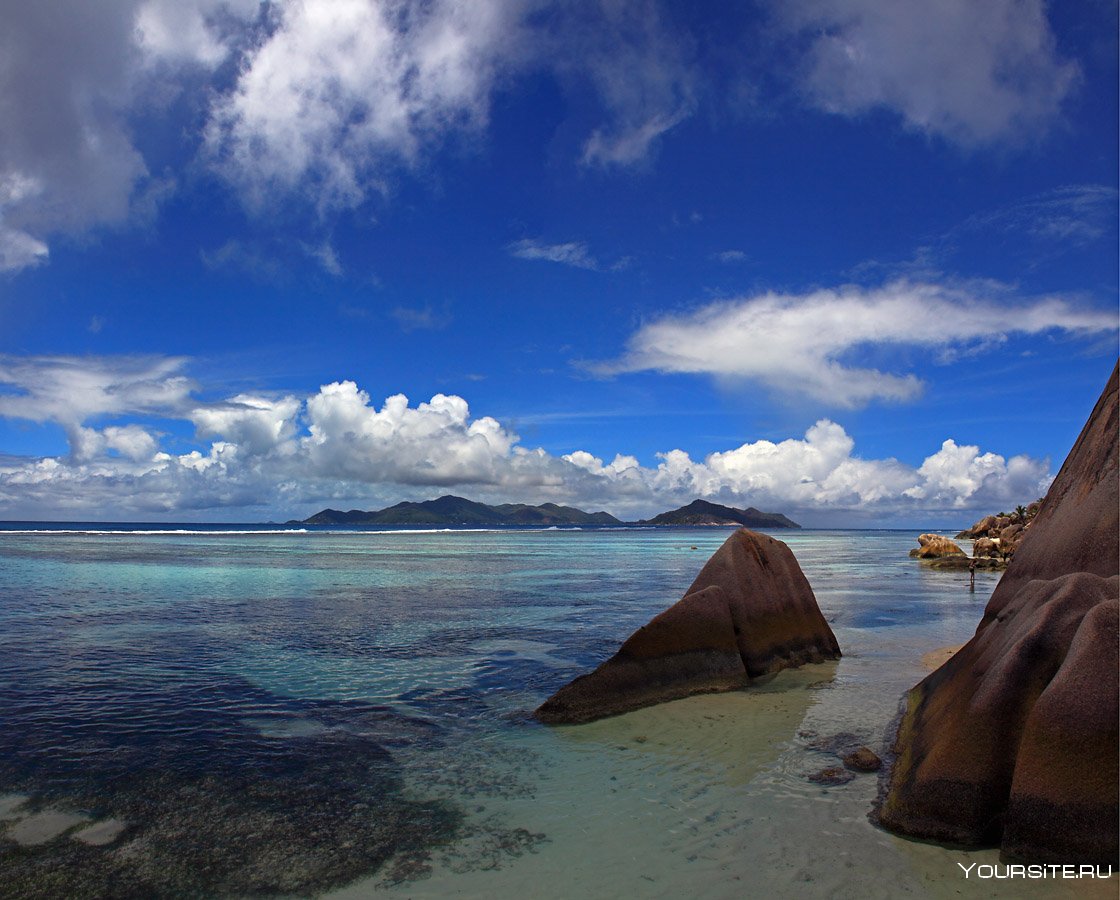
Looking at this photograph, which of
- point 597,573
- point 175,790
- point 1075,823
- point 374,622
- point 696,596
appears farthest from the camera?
point 597,573

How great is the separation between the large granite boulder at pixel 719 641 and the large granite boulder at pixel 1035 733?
14.2 ft

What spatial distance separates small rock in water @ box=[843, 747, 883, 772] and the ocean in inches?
13.1

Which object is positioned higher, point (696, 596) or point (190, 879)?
point (696, 596)

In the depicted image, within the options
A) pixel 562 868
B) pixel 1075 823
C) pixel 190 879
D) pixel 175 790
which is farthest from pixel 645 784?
pixel 175 790

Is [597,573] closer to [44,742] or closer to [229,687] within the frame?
[229,687]

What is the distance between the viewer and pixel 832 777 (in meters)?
8.85

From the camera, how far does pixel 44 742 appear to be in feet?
33.6

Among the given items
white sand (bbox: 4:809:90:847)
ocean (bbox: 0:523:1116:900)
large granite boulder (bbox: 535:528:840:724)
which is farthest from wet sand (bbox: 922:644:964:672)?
white sand (bbox: 4:809:90:847)

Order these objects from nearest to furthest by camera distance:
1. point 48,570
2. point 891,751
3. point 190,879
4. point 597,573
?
point 190,879 → point 891,751 → point 48,570 → point 597,573

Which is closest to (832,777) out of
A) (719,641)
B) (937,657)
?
(719,641)

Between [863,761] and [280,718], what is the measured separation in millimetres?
9283

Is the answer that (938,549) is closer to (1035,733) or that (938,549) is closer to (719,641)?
(719,641)

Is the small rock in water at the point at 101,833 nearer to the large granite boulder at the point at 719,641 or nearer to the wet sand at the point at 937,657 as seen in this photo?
the large granite boulder at the point at 719,641

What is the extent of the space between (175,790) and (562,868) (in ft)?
17.3
